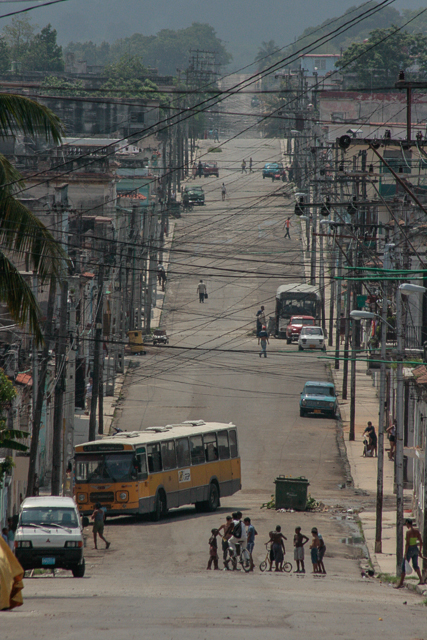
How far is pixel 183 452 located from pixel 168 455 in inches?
29.7

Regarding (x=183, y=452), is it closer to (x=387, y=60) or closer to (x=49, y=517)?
(x=49, y=517)

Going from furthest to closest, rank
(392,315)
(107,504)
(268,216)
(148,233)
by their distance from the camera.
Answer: (268,216) < (148,233) < (392,315) < (107,504)

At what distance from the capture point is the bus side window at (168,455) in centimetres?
3039

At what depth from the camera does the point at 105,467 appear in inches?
1156

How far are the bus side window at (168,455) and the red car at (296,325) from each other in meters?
26.7

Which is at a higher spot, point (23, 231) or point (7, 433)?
point (23, 231)

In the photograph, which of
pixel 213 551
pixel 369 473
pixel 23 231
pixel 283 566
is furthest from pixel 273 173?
pixel 23 231

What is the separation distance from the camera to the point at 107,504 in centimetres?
2908

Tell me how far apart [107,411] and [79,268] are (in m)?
7.04

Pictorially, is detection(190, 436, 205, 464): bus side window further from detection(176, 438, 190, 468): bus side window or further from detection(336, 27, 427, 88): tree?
detection(336, 27, 427, 88): tree

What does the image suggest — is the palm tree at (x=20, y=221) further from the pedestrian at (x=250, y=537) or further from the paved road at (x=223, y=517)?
the pedestrian at (x=250, y=537)

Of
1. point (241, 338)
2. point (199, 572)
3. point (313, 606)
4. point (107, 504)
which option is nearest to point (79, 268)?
point (241, 338)

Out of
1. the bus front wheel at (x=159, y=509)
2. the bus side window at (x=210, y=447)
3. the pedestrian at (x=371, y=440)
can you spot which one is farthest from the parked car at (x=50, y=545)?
the pedestrian at (x=371, y=440)

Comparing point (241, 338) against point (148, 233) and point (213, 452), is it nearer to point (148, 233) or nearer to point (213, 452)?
point (148, 233)
